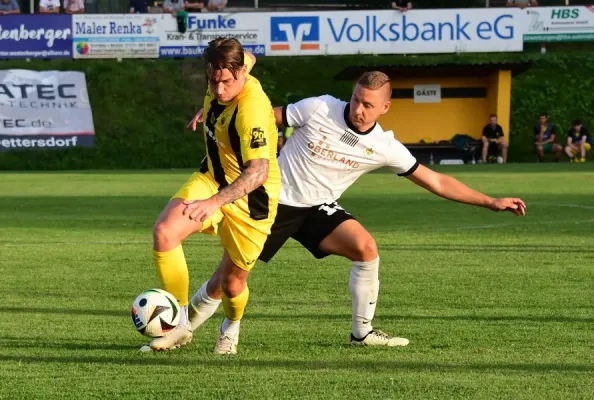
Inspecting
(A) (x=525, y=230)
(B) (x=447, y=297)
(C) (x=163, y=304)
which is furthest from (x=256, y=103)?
(A) (x=525, y=230)

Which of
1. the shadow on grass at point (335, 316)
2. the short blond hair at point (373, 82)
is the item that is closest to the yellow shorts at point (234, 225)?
the short blond hair at point (373, 82)

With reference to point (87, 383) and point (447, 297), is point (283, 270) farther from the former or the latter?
point (87, 383)

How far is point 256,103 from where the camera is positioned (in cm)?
654

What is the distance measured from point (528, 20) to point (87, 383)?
3169 cm

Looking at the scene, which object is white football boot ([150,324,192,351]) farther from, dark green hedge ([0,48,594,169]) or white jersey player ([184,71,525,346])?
dark green hedge ([0,48,594,169])

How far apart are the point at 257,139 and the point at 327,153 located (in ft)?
3.13

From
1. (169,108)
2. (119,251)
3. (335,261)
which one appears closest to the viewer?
(335,261)

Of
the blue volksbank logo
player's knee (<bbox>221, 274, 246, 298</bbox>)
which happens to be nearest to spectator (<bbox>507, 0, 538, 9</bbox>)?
the blue volksbank logo

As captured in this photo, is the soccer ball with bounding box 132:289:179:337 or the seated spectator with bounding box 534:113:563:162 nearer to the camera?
the soccer ball with bounding box 132:289:179:337

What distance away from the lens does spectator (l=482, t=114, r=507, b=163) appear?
35.0 metres

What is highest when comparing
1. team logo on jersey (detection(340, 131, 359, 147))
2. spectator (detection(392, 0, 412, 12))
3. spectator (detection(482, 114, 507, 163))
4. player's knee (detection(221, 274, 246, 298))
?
spectator (detection(392, 0, 412, 12))

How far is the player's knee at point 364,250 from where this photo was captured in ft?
23.5

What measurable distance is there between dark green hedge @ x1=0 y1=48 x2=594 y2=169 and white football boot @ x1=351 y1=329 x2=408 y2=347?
29847 mm

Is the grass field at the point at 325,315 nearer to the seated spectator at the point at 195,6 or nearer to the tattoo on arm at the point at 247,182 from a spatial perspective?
the tattoo on arm at the point at 247,182
